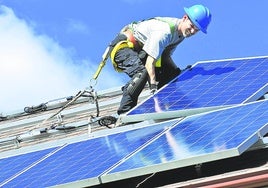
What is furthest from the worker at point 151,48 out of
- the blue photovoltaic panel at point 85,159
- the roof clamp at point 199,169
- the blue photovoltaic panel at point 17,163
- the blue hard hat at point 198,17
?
the roof clamp at point 199,169

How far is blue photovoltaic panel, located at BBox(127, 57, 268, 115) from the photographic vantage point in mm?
8891

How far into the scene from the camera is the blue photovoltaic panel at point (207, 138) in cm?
724

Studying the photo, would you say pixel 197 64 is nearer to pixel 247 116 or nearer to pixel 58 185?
pixel 247 116

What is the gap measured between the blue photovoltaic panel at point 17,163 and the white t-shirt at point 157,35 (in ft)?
5.64

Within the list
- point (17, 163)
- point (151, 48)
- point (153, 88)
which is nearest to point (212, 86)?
point (153, 88)

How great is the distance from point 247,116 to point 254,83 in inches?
49.1

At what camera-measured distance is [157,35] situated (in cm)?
958

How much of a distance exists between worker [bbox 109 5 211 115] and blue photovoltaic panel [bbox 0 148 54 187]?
51.5 inches

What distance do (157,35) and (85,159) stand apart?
2089 millimetres

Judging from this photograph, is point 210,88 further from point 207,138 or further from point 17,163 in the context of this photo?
point 17,163

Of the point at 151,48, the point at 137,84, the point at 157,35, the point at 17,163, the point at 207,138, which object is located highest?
the point at 157,35

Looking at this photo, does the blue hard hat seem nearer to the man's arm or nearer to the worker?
the worker

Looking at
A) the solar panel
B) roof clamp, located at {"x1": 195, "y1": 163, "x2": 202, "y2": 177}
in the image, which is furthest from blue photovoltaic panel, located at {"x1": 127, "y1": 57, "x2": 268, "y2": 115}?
roof clamp, located at {"x1": 195, "y1": 163, "x2": 202, "y2": 177}

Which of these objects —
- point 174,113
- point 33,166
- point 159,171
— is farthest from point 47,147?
point 159,171
